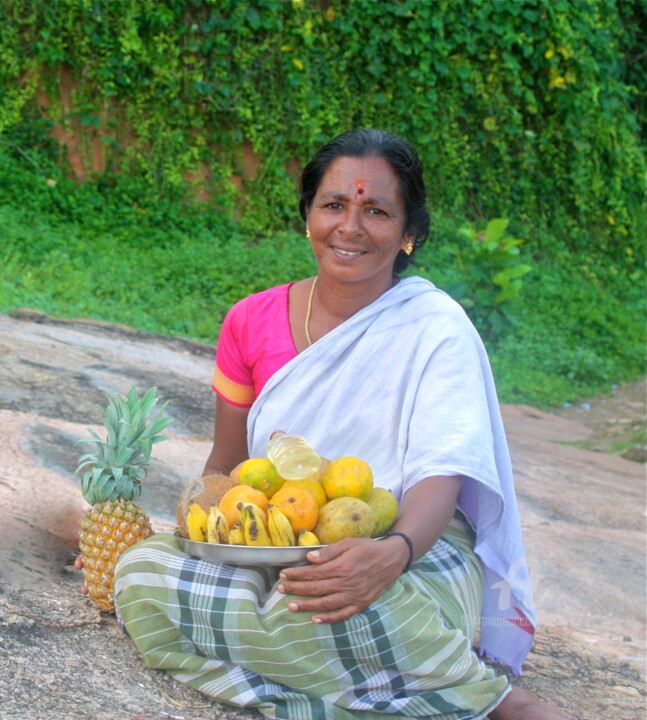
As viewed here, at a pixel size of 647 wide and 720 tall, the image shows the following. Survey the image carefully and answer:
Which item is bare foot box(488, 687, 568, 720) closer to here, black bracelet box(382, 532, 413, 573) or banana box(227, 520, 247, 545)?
black bracelet box(382, 532, 413, 573)

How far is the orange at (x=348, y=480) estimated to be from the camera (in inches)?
94.7

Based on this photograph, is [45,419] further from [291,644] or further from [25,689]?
[291,644]

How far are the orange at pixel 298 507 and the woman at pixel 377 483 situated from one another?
0.12 meters

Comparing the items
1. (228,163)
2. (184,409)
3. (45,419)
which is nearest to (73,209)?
(228,163)

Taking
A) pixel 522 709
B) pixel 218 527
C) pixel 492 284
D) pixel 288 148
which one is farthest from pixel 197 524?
pixel 288 148

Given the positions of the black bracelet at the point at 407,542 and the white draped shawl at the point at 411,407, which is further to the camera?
the white draped shawl at the point at 411,407

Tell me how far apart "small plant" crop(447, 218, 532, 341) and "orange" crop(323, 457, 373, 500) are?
6.67 metres

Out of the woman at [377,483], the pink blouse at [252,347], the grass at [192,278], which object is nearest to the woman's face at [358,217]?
the woman at [377,483]

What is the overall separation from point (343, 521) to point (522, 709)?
766 millimetres

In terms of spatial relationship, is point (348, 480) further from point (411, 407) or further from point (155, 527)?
point (155, 527)

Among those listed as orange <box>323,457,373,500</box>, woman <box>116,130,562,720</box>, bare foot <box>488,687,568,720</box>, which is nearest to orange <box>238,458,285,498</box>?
orange <box>323,457,373,500</box>

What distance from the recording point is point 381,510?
2416mm

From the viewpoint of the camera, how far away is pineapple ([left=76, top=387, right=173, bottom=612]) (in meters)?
2.78

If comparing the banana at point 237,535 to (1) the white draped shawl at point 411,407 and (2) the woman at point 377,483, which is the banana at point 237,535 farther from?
(1) the white draped shawl at point 411,407
